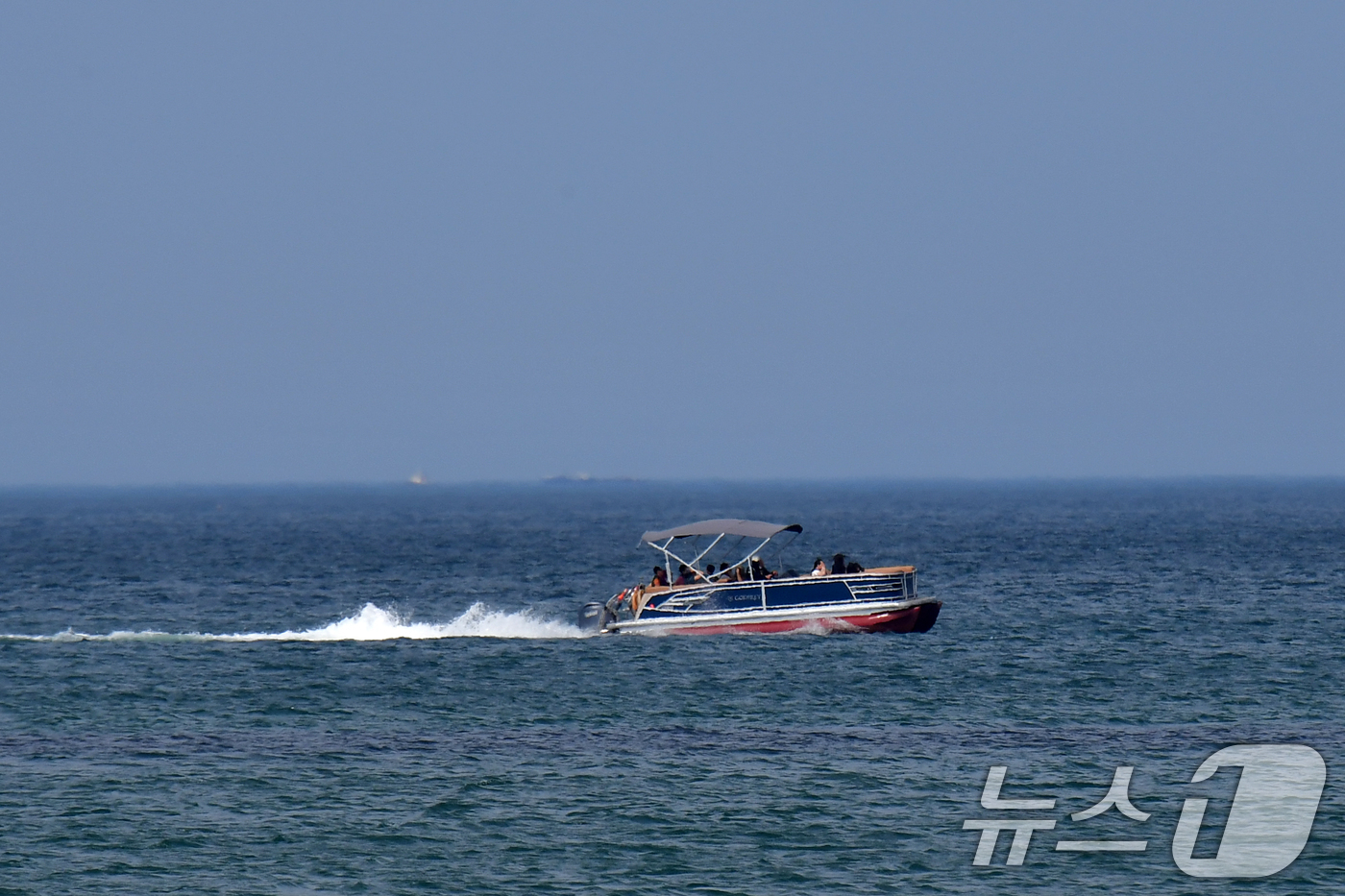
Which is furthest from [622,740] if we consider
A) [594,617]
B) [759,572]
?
[594,617]

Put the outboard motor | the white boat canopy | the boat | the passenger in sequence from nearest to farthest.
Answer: the white boat canopy
the boat
the passenger
the outboard motor

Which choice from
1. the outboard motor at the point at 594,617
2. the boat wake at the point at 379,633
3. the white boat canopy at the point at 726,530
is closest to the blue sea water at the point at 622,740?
the boat wake at the point at 379,633

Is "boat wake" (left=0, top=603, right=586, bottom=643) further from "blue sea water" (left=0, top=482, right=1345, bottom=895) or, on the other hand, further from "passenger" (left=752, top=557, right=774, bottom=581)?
"passenger" (left=752, top=557, right=774, bottom=581)

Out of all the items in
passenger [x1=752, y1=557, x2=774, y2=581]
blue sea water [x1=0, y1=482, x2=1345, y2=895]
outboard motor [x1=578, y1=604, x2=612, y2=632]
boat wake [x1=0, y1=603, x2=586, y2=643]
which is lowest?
blue sea water [x1=0, y1=482, x2=1345, y2=895]

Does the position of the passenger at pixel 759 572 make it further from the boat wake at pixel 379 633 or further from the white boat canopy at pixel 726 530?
the boat wake at pixel 379 633

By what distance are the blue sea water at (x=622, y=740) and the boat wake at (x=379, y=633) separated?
0.24 metres

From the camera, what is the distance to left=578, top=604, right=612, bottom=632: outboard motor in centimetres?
5086

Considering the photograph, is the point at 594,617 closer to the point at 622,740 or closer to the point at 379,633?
the point at 379,633

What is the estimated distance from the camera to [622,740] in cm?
3291

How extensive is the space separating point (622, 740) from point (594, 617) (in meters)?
18.6

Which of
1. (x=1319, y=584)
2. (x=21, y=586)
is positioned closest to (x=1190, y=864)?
(x=1319, y=584)

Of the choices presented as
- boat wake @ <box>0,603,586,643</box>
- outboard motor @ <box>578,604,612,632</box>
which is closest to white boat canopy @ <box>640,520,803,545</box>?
outboard motor @ <box>578,604,612,632</box>

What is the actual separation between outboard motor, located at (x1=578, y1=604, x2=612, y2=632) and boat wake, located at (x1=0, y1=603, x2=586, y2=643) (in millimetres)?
342

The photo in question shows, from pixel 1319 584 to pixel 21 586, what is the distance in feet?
199
